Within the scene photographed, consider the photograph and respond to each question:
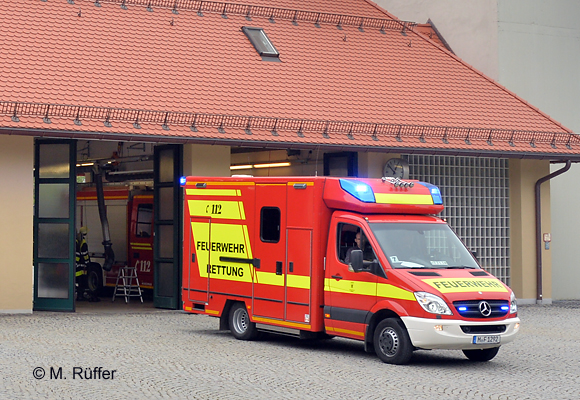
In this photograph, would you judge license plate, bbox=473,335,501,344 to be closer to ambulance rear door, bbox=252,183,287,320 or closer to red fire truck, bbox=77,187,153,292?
ambulance rear door, bbox=252,183,287,320

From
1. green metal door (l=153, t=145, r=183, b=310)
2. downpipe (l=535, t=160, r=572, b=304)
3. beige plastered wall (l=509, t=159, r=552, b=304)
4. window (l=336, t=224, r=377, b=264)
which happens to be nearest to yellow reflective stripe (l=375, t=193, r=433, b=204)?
window (l=336, t=224, r=377, b=264)

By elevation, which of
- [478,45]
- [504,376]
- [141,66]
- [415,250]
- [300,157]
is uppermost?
[478,45]

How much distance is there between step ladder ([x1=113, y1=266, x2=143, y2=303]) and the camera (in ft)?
76.3

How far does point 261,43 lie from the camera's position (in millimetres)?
23406

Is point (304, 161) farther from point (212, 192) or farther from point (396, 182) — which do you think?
point (396, 182)

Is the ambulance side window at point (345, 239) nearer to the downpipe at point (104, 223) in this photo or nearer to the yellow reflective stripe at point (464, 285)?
the yellow reflective stripe at point (464, 285)

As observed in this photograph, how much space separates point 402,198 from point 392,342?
7.81ft

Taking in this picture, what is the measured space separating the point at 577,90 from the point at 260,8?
948 centimetres

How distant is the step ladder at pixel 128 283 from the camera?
23242mm

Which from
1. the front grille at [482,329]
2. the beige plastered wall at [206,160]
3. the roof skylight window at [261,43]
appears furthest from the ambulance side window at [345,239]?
the roof skylight window at [261,43]

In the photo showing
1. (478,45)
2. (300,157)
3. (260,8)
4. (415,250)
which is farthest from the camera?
(478,45)

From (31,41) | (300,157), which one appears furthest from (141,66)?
(300,157)

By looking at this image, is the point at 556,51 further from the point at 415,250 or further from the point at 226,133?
the point at 415,250

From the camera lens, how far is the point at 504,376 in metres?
11.7
